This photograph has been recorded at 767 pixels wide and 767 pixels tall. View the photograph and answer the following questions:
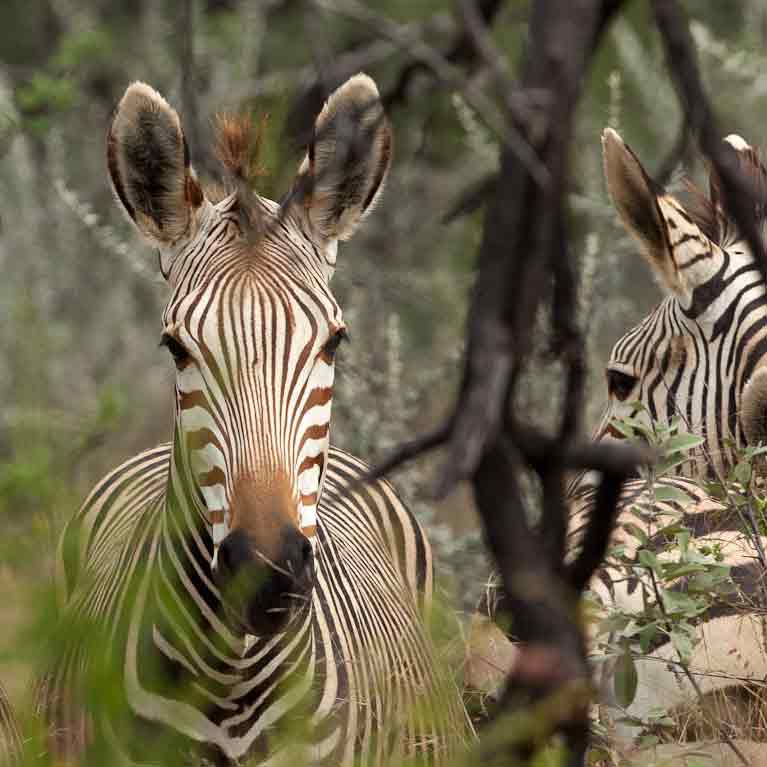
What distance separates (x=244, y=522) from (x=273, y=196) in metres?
0.90

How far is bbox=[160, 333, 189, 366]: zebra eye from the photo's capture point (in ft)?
11.1

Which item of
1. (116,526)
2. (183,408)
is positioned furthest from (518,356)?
(116,526)

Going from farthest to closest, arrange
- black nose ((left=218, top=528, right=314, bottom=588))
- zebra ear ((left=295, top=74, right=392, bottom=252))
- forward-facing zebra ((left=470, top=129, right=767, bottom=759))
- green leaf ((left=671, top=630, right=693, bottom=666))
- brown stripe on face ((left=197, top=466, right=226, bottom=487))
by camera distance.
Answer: forward-facing zebra ((left=470, top=129, right=767, bottom=759)), zebra ear ((left=295, top=74, right=392, bottom=252)), green leaf ((left=671, top=630, right=693, bottom=666)), brown stripe on face ((left=197, top=466, right=226, bottom=487)), black nose ((left=218, top=528, right=314, bottom=588))

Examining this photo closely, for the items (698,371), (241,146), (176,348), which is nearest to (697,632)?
(698,371)

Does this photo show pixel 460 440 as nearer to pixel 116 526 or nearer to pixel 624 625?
pixel 624 625

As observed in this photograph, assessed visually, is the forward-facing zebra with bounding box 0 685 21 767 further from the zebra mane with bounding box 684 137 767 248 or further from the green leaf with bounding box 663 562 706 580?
the zebra mane with bounding box 684 137 767 248

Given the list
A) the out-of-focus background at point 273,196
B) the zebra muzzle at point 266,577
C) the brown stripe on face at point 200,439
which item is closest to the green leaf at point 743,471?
the out-of-focus background at point 273,196

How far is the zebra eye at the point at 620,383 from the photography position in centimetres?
507

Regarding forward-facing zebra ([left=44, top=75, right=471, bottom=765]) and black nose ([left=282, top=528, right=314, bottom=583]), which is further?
forward-facing zebra ([left=44, top=75, right=471, bottom=765])

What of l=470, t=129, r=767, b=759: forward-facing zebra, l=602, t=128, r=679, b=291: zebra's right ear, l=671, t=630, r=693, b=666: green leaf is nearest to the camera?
l=671, t=630, r=693, b=666: green leaf

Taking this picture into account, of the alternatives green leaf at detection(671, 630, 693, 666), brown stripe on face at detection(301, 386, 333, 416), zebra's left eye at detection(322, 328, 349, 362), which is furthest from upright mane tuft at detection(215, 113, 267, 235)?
green leaf at detection(671, 630, 693, 666)

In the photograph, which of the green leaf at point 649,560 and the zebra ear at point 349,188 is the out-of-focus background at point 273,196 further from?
the green leaf at point 649,560

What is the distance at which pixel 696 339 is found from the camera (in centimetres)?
489

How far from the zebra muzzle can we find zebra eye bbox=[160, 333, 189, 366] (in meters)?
0.52
